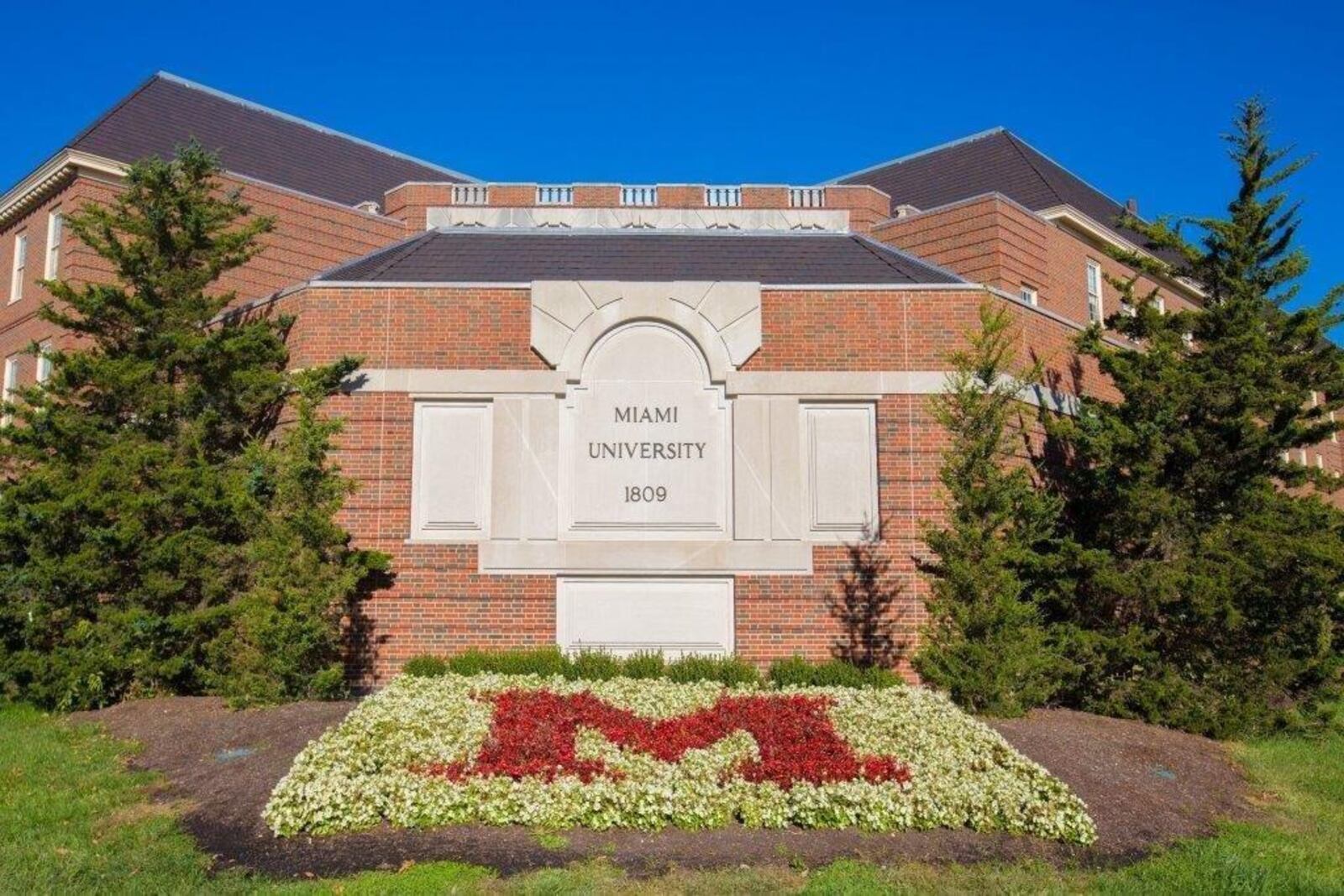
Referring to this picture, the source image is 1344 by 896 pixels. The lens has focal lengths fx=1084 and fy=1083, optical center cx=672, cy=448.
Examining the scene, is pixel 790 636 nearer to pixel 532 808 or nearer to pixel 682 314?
pixel 682 314

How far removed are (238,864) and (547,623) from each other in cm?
747

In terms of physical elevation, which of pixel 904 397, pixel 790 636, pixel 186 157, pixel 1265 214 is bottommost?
pixel 790 636

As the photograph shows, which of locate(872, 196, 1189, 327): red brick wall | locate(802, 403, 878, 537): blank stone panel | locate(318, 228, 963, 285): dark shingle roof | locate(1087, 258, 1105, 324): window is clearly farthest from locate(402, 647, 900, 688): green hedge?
locate(1087, 258, 1105, 324): window

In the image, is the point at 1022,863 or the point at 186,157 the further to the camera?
the point at 186,157

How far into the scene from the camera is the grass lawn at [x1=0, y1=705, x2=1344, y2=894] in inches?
281

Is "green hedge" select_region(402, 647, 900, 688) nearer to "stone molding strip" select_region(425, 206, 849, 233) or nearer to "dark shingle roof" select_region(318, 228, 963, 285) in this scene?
"dark shingle roof" select_region(318, 228, 963, 285)

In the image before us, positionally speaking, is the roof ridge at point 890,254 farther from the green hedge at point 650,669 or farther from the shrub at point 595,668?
the shrub at point 595,668

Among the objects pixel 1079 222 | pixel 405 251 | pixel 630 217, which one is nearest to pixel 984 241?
pixel 1079 222

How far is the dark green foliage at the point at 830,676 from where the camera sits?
43.7ft

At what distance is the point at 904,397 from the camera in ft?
50.5

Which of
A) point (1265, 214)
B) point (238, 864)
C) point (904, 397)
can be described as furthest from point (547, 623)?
point (1265, 214)

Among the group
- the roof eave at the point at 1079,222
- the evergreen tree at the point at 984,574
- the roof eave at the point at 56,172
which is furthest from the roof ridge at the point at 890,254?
the roof eave at the point at 56,172

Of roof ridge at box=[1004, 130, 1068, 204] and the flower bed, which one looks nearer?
the flower bed

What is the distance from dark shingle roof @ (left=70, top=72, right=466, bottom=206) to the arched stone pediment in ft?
52.3
